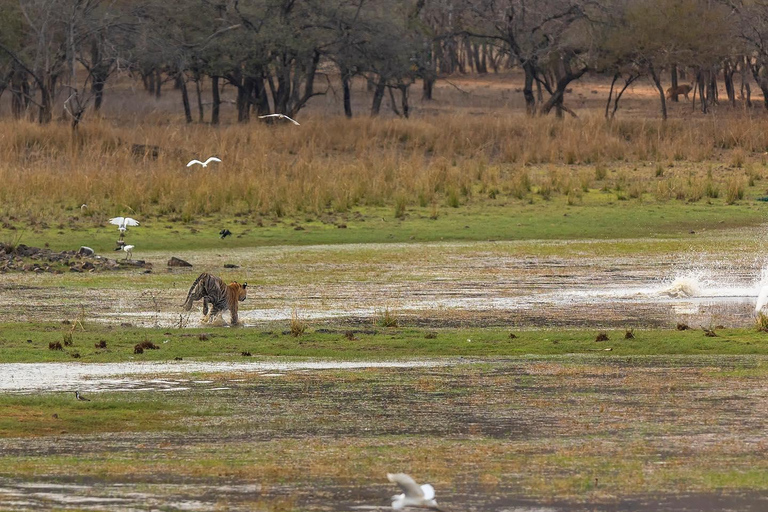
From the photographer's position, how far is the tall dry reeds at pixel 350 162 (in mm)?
24250

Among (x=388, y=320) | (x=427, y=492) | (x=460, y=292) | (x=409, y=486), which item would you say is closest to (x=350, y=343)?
(x=388, y=320)

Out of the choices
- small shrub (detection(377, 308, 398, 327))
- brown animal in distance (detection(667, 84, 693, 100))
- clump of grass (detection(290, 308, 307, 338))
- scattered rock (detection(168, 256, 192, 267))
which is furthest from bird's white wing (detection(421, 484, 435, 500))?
brown animal in distance (detection(667, 84, 693, 100))

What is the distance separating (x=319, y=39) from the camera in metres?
43.9

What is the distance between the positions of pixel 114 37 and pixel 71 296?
1112 inches

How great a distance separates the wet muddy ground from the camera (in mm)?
6117

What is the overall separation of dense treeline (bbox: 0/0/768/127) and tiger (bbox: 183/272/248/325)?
26.4m

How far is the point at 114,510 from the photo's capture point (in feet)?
19.3

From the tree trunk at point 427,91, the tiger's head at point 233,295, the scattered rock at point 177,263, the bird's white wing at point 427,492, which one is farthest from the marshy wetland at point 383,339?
the tree trunk at point 427,91

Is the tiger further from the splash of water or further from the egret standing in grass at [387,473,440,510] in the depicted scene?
the egret standing in grass at [387,473,440,510]

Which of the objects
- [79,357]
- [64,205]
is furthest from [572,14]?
[79,357]

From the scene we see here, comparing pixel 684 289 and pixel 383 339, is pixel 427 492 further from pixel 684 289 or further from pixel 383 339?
pixel 684 289

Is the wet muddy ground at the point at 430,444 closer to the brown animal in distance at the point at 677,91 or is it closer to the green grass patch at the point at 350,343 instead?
the green grass patch at the point at 350,343

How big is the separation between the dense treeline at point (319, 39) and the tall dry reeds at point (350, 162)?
6.20 metres

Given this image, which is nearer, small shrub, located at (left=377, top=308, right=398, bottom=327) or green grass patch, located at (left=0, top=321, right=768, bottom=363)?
green grass patch, located at (left=0, top=321, right=768, bottom=363)
